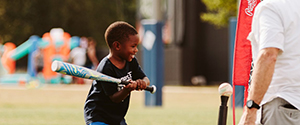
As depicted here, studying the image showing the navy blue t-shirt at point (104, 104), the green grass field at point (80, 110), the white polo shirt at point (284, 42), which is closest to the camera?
the white polo shirt at point (284, 42)

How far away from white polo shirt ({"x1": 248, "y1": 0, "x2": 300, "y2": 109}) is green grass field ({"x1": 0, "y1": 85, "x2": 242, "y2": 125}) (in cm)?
617

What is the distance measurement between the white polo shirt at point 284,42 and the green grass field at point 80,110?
6.17m

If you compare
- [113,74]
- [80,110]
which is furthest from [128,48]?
[80,110]

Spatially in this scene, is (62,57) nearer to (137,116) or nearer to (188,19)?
(188,19)

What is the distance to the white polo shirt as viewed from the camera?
3346 millimetres

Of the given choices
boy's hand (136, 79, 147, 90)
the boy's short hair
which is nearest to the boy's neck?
the boy's short hair

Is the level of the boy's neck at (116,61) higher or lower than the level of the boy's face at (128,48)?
lower

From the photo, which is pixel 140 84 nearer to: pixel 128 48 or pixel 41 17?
pixel 128 48

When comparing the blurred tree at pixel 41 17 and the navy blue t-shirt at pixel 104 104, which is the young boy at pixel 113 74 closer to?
the navy blue t-shirt at pixel 104 104

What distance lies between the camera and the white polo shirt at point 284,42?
3346 mm

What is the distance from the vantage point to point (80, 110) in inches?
482

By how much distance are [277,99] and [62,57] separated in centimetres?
2075

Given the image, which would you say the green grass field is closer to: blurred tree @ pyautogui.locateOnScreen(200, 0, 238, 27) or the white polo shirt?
blurred tree @ pyautogui.locateOnScreen(200, 0, 238, 27)

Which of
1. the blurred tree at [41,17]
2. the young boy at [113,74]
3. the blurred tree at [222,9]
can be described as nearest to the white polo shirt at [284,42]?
the young boy at [113,74]
